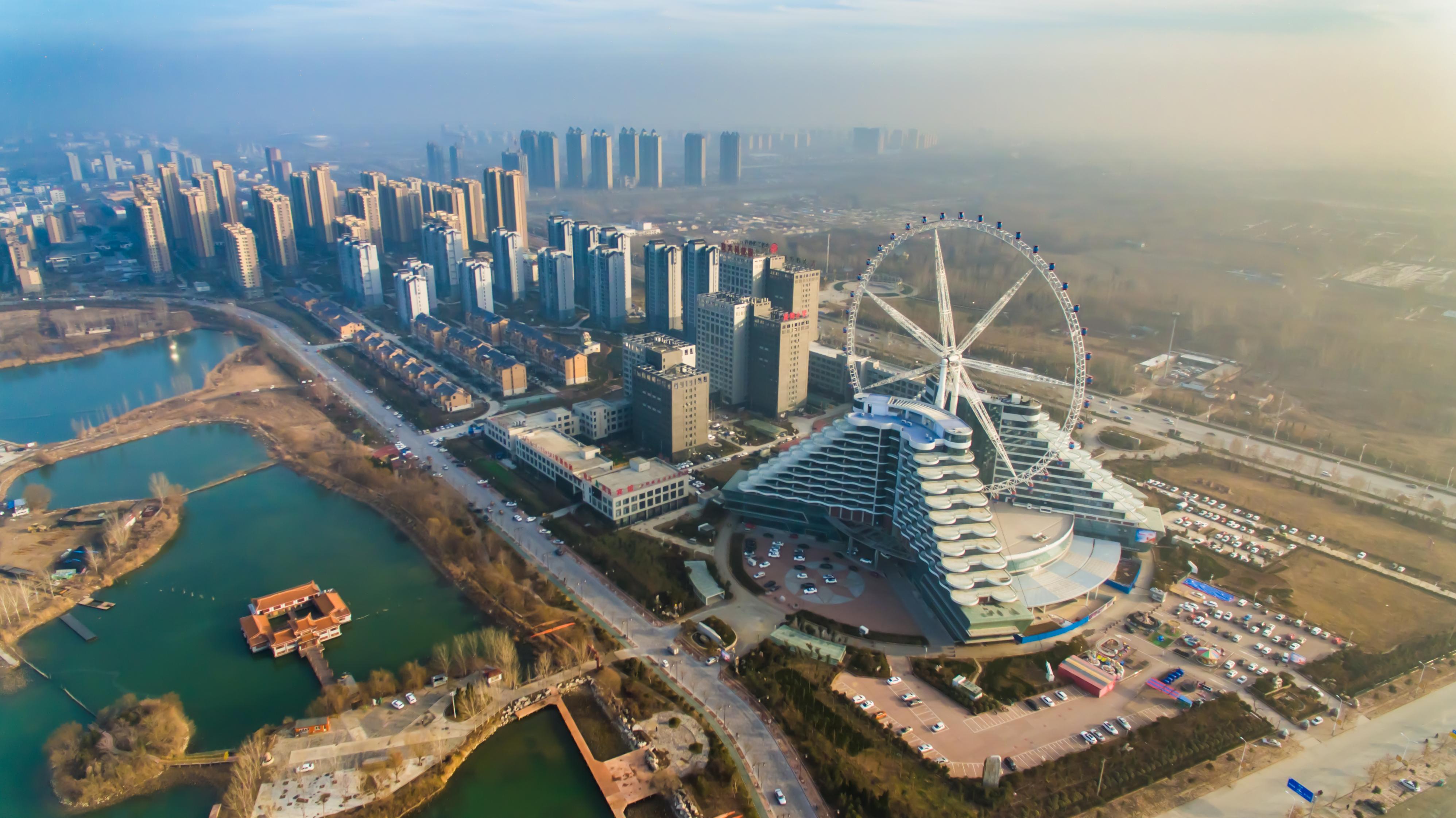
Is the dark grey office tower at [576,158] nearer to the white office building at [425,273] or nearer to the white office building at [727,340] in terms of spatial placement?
the white office building at [425,273]

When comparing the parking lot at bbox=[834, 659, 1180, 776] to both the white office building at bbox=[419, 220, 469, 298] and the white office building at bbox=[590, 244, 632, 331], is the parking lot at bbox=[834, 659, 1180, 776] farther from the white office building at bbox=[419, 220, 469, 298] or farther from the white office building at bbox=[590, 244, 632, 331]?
the white office building at bbox=[419, 220, 469, 298]

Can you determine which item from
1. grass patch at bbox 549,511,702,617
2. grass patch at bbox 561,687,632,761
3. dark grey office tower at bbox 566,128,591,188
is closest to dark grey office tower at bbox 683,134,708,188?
dark grey office tower at bbox 566,128,591,188

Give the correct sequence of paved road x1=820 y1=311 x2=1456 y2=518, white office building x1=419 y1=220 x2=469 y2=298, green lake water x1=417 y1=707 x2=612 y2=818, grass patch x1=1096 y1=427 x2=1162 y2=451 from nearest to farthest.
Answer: green lake water x1=417 y1=707 x2=612 y2=818, paved road x1=820 y1=311 x2=1456 y2=518, grass patch x1=1096 y1=427 x2=1162 y2=451, white office building x1=419 y1=220 x2=469 y2=298

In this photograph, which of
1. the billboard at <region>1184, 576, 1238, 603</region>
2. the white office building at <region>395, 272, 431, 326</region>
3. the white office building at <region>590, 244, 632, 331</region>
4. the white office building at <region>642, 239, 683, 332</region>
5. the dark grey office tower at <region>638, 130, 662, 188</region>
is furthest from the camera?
the dark grey office tower at <region>638, 130, 662, 188</region>

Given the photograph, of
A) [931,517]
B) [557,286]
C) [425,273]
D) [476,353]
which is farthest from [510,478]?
[425,273]

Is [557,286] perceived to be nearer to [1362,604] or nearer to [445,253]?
[445,253]

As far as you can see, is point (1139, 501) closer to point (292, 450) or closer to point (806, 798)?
point (806, 798)

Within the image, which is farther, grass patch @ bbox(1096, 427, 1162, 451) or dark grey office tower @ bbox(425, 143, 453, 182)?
dark grey office tower @ bbox(425, 143, 453, 182)

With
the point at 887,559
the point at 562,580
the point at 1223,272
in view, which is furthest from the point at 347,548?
the point at 1223,272
